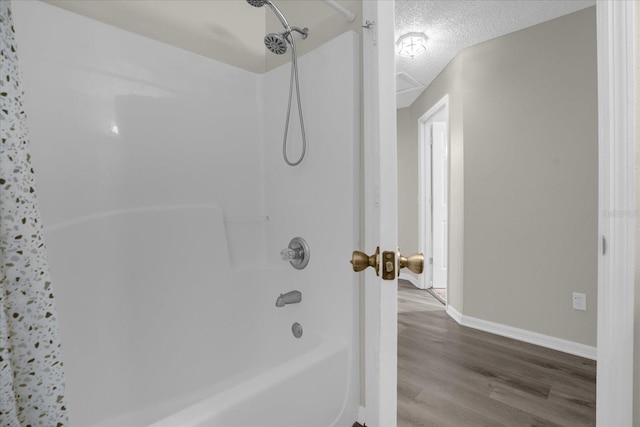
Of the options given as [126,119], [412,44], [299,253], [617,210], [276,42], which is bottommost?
[299,253]

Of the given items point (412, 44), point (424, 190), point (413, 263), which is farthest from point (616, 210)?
point (424, 190)

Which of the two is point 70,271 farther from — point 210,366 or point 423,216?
point 423,216

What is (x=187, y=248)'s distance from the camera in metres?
1.50

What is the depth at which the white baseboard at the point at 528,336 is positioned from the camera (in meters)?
2.12

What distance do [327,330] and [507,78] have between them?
2.39 metres

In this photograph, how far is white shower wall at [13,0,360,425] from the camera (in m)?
1.20

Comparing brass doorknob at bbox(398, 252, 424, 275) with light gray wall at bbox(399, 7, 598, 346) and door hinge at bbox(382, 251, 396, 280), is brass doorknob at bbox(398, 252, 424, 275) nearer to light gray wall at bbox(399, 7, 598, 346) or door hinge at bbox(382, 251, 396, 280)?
door hinge at bbox(382, 251, 396, 280)

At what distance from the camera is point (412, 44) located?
2559mm

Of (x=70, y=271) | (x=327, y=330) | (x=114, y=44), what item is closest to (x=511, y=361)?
(x=327, y=330)

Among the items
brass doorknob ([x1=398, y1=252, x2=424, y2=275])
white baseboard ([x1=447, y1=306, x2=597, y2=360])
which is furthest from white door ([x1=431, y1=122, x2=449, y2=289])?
brass doorknob ([x1=398, y1=252, x2=424, y2=275])

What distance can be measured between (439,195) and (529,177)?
1366 millimetres

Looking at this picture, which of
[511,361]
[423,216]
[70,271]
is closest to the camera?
[70,271]

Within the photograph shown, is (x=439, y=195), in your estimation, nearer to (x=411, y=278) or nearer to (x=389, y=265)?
(x=411, y=278)

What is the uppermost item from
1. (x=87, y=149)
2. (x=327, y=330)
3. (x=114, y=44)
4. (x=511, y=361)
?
(x=114, y=44)
